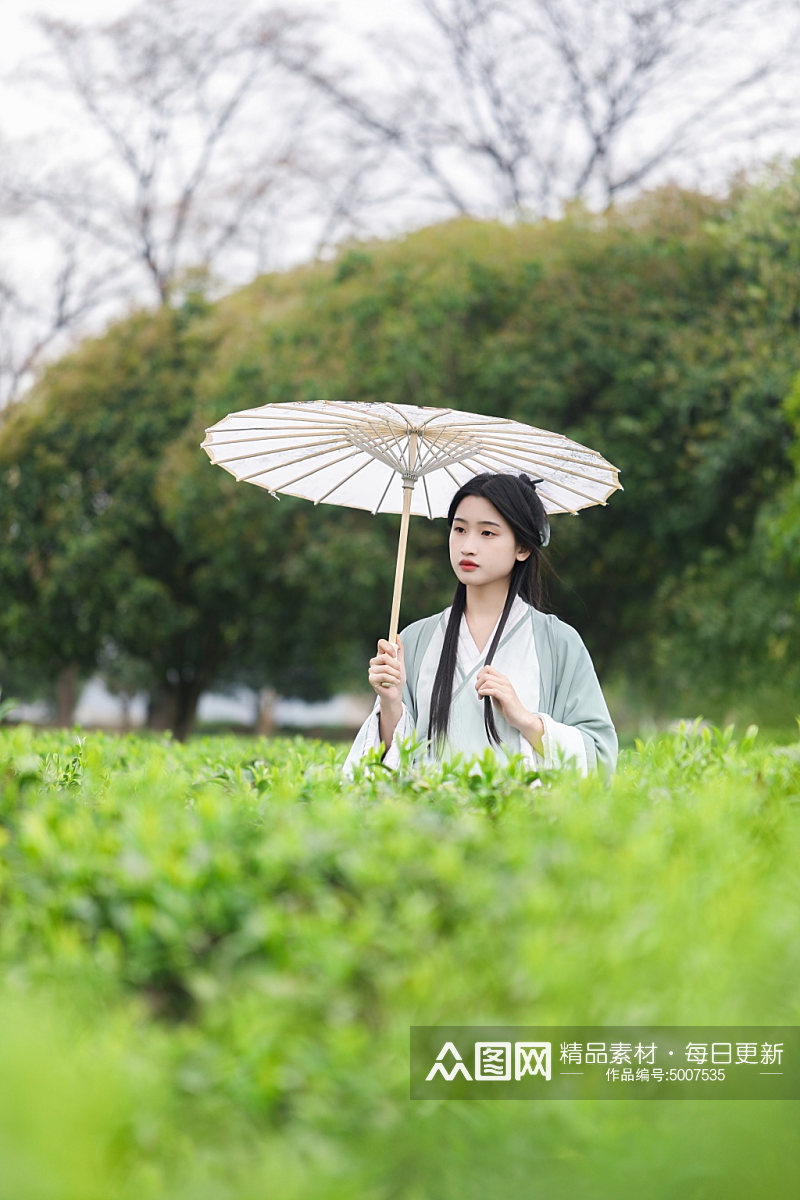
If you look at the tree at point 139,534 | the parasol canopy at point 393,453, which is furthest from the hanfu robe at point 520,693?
the tree at point 139,534

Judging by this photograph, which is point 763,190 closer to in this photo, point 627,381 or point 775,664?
point 627,381

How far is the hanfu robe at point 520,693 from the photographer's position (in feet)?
11.5

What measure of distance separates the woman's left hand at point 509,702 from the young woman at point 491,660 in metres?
0.01

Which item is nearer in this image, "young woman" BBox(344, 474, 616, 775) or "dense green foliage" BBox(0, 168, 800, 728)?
"young woman" BBox(344, 474, 616, 775)

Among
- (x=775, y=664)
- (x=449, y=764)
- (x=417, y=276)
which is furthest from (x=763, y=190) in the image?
(x=449, y=764)

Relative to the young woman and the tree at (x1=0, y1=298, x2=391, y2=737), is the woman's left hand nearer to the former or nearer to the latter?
the young woman

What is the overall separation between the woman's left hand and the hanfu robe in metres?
0.06

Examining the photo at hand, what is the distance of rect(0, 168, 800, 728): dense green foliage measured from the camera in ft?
34.7

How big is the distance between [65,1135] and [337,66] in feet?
59.3

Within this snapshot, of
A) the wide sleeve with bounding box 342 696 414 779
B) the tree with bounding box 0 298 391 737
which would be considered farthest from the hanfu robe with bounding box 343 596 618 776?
the tree with bounding box 0 298 391 737

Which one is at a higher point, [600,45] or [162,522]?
[600,45]

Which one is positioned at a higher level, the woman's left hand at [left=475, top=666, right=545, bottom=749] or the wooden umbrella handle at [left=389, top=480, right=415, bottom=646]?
the wooden umbrella handle at [left=389, top=480, right=415, bottom=646]

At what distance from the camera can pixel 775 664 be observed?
35.4ft

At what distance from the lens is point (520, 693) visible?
361 cm
